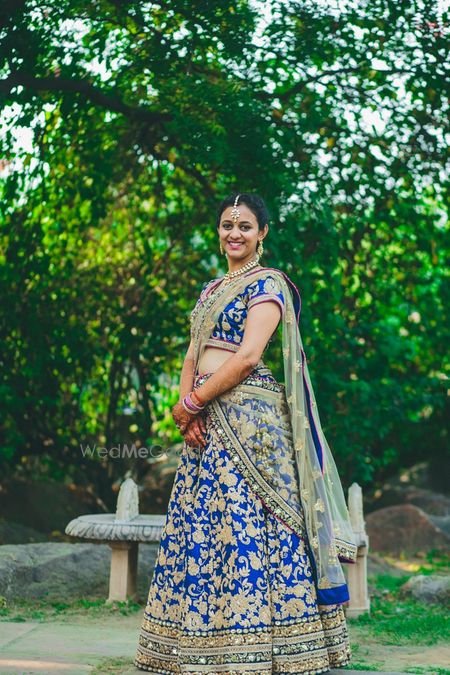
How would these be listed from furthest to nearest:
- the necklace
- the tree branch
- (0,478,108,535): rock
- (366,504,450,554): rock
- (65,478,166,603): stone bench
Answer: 1. (366,504,450,554): rock
2. (0,478,108,535): rock
3. the tree branch
4. (65,478,166,603): stone bench
5. the necklace

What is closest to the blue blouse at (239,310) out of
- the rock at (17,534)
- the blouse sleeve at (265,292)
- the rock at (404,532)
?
the blouse sleeve at (265,292)

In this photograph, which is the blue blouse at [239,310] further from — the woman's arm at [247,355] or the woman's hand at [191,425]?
the woman's hand at [191,425]

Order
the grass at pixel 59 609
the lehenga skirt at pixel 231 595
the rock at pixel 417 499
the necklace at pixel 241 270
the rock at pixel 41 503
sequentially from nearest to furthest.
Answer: the lehenga skirt at pixel 231 595, the necklace at pixel 241 270, the grass at pixel 59 609, the rock at pixel 41 503, the rock at pixel 417 499

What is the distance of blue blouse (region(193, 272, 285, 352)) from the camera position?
3227 mm

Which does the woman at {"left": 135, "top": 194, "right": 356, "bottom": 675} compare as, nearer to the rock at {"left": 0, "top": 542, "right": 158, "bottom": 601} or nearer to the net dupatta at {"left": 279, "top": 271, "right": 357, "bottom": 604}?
the net dupatta at {"left": 279, "top": 271, "right": 357, "bottom": 604}

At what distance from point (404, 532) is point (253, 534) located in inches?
194

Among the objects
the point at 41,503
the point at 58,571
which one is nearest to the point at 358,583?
the point at 58,571

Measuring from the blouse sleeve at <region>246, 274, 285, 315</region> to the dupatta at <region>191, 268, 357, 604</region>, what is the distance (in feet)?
0.07

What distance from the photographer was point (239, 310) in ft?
10.6

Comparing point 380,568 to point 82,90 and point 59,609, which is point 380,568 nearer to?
point 59,609

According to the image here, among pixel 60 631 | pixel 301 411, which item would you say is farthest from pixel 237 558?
pixel 60 631

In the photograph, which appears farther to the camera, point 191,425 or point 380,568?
point 380,568

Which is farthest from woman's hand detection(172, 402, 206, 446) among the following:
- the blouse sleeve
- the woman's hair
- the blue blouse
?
the woman's hair

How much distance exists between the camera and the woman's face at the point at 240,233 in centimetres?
328
